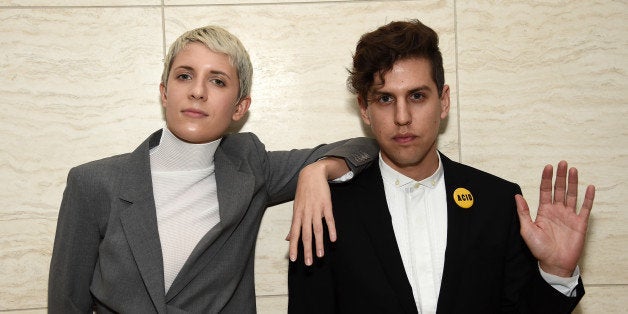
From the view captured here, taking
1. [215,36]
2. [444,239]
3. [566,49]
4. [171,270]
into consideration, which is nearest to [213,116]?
[215,36]

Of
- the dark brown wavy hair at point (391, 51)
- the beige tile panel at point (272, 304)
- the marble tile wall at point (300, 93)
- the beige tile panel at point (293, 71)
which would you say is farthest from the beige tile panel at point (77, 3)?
the beige tile panel at point (272, 304)

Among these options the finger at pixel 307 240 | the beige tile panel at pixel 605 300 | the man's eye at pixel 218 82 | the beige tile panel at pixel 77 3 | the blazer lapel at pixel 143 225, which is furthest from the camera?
the beige tile panel at pixel 605 300

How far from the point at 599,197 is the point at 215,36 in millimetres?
1265

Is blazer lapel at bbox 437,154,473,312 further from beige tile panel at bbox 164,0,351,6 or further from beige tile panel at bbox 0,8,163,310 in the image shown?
beige tile panel at bbox 0,8,163,310

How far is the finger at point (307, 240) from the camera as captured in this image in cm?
120

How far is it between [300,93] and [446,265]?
2.23 feet

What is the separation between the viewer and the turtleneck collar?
1425mm

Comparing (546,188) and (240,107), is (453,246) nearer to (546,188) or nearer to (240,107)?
(546,188)

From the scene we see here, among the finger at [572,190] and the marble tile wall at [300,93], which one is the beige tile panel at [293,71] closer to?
the marble tile wall at [300,93]

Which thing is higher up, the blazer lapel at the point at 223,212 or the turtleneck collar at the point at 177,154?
the turtleneck collar at the point at 177,154

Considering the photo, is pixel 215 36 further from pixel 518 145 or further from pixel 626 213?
pixel 626 213

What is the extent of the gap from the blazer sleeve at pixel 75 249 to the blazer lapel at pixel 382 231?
2.21ft

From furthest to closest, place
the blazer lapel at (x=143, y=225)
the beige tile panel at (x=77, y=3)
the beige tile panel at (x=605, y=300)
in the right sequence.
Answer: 1. the beige tile panel at (x=605, y=300)
2. the beige tile panel at (x=77, y=3)
3. the blazer lapel at (x=143, y=225)

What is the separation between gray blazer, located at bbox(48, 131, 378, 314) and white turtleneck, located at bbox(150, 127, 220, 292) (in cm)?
4
